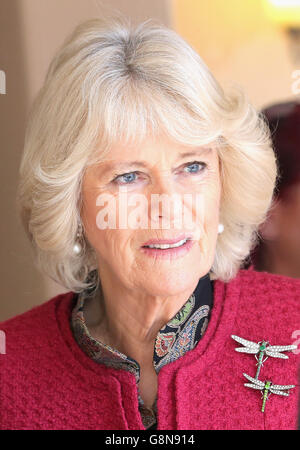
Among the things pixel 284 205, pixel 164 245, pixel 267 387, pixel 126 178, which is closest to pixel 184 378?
pixel 267 387

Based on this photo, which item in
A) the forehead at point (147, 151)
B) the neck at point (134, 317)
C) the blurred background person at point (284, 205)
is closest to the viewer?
the forehead at point (147, 151)

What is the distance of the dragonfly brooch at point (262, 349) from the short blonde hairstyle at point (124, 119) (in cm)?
23

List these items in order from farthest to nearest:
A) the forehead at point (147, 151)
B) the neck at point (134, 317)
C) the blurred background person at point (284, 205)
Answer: the blurred background person at point (284, 205) < the neck at point (134, 317) < the forehead at point (147, 151)

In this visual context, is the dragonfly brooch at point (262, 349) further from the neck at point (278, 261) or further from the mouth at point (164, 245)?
the neck at point (278, 261)

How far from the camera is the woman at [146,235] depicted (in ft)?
4.68

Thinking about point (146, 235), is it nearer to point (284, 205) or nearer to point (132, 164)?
point (132, 164)

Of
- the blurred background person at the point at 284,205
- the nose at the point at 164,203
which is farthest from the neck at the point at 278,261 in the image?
the nose at the point at 164,203

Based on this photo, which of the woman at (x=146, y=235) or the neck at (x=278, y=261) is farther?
the neck at (x=278, y=261)

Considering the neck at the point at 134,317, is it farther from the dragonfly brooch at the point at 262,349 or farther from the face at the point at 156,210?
the dragonfly brooch at the point at 262,349

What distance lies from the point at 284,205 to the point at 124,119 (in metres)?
0.85

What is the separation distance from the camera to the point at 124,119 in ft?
4.63

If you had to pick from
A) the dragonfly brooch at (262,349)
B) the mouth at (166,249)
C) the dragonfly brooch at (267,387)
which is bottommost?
the dragonfly brooch at (267,387)

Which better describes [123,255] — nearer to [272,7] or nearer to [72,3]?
[72,3]

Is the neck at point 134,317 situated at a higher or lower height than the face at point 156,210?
lower
